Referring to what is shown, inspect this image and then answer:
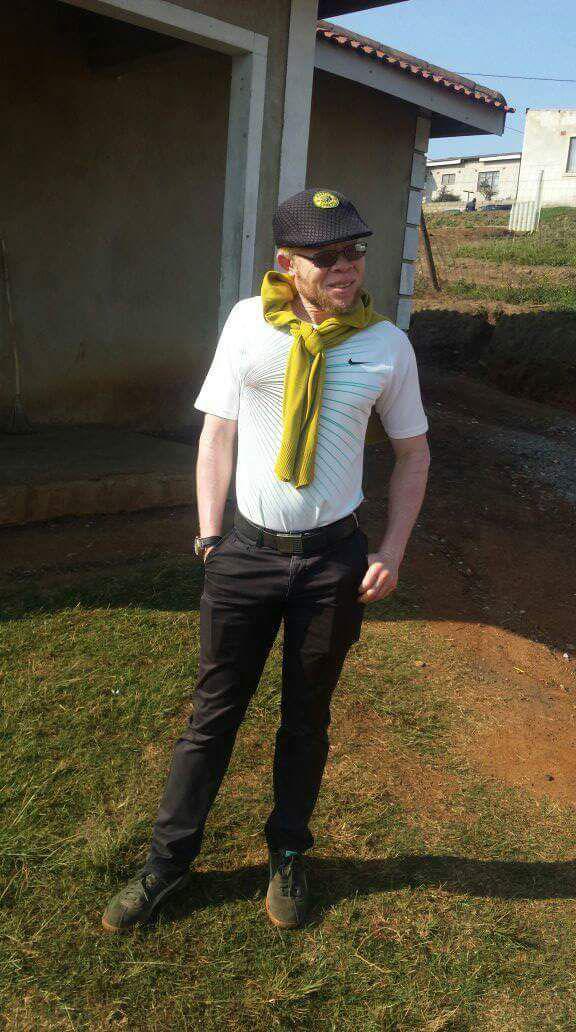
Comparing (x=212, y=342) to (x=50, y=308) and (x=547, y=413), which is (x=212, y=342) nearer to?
(x=50, y=308)

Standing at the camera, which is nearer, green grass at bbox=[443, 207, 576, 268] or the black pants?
the black pants

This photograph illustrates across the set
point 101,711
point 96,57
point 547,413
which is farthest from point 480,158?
point 101,711

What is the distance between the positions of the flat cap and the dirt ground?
2483mm

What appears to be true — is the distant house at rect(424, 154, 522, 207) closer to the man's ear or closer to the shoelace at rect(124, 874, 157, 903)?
the man's ear

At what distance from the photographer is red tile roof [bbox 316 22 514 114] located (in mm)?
7477

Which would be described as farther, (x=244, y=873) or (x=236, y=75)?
(x=236, y=75)

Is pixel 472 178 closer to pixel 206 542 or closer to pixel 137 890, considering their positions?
pixel 206 542

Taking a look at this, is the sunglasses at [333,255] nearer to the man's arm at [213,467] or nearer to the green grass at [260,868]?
the man's arm at [213,467]

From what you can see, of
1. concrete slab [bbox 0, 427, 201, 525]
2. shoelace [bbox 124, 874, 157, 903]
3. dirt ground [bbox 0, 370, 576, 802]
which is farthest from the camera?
Answer: concrete slab [bbox 0, 427, 201, 525]

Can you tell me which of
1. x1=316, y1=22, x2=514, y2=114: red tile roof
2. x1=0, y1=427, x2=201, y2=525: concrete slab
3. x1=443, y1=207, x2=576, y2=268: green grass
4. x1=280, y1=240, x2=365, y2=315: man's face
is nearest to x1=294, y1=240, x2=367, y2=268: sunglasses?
x1=280, y1=240, x2=365, y2=315: man's face

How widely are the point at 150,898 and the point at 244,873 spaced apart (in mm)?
402

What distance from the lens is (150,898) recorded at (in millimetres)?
2609

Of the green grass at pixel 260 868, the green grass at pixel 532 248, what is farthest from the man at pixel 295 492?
Answer: the green grass at pixel 532 248

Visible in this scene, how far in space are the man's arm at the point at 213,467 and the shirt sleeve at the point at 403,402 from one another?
17.5 inches
